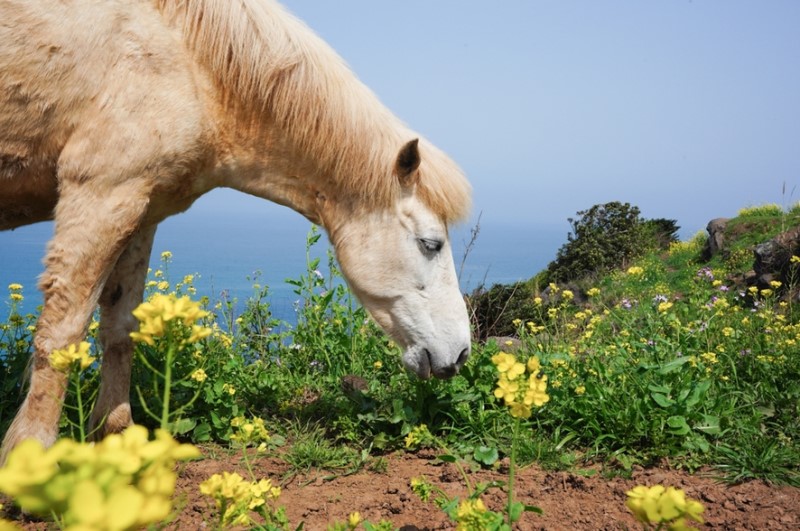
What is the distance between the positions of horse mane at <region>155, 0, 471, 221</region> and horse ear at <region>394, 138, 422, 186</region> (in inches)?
1.7

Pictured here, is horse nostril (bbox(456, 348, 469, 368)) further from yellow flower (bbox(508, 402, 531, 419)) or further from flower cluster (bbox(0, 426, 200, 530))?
flower cluster (bbox(0, 426, 200, 530))

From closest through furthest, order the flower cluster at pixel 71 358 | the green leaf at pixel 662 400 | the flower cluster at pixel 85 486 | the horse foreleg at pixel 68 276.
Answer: the flower cluster at pixel 85 486 → the flower cluster at pixel 71 358 → the horse foreleg at pixel 68 276 → the green leaf at pixel 662 400

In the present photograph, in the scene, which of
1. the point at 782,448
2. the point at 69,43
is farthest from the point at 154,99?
the point at 782,448

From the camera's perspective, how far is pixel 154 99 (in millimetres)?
2824

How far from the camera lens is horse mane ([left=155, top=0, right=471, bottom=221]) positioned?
3.06 metres

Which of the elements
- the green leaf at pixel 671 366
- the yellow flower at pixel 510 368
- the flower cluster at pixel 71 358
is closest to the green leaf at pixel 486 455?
the green leaf at pixel 671 366

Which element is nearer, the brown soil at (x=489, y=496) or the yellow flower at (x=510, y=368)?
the yellow flower at (x=510, y=368)

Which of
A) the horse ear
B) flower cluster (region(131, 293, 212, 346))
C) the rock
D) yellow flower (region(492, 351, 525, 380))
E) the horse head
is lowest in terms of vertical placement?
yellow flower (region(492, 351, 525, 380))

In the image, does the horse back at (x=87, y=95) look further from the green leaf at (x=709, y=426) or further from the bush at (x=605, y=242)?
the bush at (x=605, y=242)

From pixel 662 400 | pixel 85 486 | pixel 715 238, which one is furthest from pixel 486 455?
pixel 715 238

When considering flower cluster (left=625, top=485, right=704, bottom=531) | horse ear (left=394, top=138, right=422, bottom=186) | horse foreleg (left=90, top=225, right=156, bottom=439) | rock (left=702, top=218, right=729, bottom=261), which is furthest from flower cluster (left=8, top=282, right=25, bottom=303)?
rock (left=702, top=218, right=729, bottom=261)

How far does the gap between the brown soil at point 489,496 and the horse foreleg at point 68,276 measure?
46 centimetres

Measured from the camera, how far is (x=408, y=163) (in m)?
3.29

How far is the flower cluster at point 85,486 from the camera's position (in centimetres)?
55
